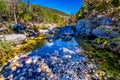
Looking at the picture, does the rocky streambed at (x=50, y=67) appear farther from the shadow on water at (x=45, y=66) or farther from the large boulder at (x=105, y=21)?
the large boulder at (x=105, y=21)

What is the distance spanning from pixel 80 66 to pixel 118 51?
3.59 m

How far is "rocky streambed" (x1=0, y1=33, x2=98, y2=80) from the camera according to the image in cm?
908

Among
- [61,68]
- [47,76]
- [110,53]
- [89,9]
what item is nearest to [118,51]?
[110,53]

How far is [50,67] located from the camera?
33.4 ft

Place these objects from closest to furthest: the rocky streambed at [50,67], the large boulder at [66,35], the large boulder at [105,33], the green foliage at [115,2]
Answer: the rocky streambed at [50,67], the large boulder at [105,33], the green foliage at [115,2], the large boulder at [66,35]

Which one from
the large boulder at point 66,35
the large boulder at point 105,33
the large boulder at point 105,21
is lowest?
the large boulder at point 66,35

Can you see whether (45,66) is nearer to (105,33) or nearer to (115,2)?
(105,33)

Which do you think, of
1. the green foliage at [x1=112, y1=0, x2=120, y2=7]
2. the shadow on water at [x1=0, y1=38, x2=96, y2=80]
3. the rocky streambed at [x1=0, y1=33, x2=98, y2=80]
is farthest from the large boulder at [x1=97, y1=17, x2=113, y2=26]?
the rocky streambed at [x1=0, y1=33, x2=98, y2=80]

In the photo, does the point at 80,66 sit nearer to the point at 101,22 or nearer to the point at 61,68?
the point at 61,68

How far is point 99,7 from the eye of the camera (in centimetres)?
2247

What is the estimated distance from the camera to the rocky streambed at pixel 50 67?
29.8ft

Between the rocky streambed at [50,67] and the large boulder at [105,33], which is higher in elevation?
the large boulder at [105,33]

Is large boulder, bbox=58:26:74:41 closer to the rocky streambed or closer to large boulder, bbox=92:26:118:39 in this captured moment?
large boulder, bbox=92:26:118:39

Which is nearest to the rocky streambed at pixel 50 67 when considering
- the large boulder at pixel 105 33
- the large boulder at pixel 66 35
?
the large boulder at pixel 105 33
